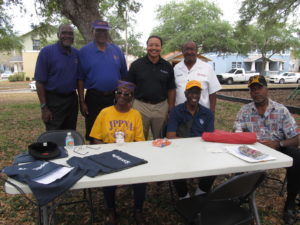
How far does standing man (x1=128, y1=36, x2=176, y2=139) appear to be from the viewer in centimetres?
346

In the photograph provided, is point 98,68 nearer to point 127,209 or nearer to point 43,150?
point 43,150

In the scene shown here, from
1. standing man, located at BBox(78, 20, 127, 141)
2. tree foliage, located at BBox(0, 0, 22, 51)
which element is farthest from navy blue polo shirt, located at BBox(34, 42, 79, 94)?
tree foliage, located at BBox(0, 0, 22, 51)

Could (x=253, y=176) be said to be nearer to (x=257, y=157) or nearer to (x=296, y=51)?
(x=257, y=157)

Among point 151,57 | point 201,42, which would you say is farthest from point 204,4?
point 151,57

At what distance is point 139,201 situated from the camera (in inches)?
109

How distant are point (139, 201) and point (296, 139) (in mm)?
1839

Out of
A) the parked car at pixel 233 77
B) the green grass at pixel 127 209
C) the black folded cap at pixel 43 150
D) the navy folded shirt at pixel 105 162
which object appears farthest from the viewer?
the parked car at pixel 233 77

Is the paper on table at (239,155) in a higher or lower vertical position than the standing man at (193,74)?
lower

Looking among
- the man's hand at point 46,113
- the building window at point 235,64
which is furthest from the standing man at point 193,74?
the building window at point 235,64

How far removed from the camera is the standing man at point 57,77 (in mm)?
3440

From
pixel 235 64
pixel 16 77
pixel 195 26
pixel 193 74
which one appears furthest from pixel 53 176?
pixel 235 64

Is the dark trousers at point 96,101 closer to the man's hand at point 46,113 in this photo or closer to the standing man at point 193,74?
the man's hand at point 46,113

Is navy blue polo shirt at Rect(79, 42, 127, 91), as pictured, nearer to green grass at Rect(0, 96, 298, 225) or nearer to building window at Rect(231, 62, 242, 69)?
green grass at Rect(0, 96, 298, 225)

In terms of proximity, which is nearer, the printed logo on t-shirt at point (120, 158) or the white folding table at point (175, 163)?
Result: the white folding table at point (175, 163)
